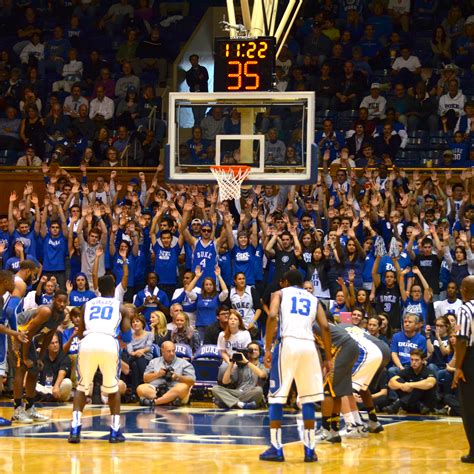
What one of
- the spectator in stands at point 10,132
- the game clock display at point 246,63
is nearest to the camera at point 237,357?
the game clock display at point 246,63

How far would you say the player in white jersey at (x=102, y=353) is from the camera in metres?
12.6

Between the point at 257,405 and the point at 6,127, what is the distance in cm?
1102

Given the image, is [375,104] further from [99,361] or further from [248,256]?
[99,361]

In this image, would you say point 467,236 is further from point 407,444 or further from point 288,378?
point 288,378

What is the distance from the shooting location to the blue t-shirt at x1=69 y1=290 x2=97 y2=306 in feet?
62.8

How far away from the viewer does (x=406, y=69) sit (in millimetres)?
24625

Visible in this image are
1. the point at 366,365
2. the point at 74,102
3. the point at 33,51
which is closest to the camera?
the point at 366,365

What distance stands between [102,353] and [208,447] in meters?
1.56

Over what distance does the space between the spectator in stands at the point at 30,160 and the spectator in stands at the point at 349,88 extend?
648 centimetres

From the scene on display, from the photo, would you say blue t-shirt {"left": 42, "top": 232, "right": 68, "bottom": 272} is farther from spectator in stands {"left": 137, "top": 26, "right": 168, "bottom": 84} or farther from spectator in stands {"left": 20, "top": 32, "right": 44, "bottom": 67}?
spectator in stands {"left": 137, "top": 26, "right": 168, "bottom": 84}

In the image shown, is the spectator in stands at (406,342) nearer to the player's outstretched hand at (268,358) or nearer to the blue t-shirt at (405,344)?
the blue t-shirt at (405,344)

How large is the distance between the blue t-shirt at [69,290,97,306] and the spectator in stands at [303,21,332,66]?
30.3 feet

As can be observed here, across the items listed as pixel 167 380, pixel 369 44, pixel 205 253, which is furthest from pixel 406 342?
pixel 369 44

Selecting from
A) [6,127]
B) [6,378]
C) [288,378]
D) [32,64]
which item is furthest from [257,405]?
[32,64]
